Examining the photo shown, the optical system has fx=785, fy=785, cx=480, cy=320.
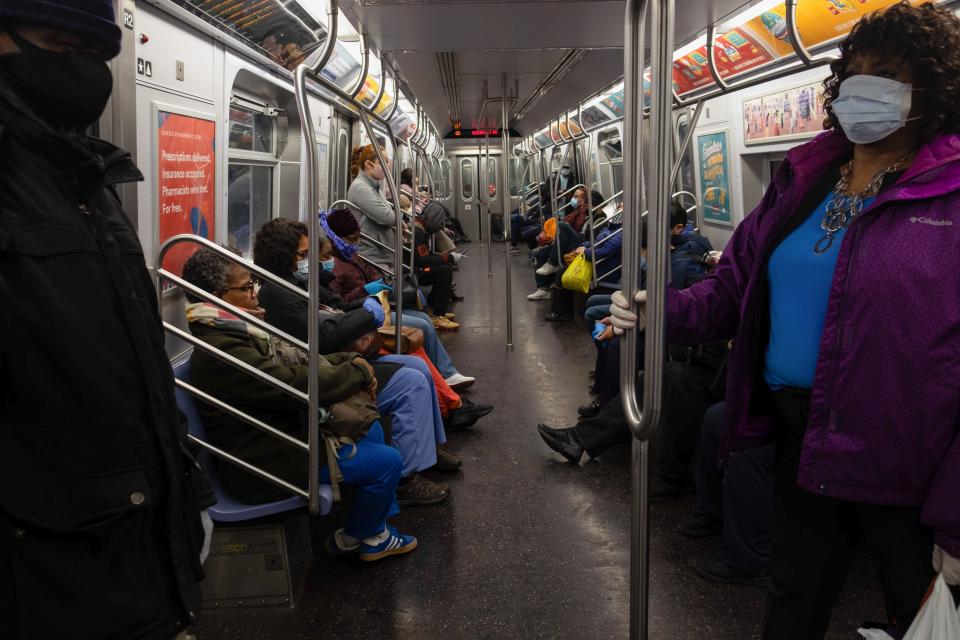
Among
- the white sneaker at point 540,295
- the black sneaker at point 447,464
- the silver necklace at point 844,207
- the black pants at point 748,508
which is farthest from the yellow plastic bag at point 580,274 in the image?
the silver necklace at point 844,207

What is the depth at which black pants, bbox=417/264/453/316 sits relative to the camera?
8445 millimetres

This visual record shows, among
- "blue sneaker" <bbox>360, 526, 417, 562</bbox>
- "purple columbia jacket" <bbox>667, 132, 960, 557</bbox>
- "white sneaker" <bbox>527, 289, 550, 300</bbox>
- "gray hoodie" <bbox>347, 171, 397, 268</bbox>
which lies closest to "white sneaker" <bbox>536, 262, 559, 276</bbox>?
"white sneaker" <bbox>527, 289, 550, 300</bbox>

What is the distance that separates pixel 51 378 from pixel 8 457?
143 millimetres

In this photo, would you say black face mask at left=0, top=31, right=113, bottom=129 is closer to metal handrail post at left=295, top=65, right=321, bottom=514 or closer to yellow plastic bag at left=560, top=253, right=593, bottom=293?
metal handrail post at left=295, top=65, right=321, bottom=514

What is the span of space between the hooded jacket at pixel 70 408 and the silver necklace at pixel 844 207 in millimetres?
1321

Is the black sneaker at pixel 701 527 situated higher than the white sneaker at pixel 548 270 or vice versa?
the white sneaker at pixel 548 270

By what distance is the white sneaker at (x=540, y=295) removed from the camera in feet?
33.2

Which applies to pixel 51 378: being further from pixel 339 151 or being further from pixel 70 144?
pixel 339 151

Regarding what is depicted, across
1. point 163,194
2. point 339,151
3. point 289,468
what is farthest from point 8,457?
point 339,151

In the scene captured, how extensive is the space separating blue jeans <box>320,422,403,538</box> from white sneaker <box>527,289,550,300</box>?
714 cm

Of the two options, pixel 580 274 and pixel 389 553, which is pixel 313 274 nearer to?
pixel 389 553

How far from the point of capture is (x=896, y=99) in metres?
1.53

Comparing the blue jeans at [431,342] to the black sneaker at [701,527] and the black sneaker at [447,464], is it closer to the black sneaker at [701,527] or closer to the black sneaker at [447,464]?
the black sneaker at [447,464]

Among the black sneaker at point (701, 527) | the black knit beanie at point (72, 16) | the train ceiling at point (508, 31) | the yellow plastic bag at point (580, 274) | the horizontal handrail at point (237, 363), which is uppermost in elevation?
the train ceiling at point (508, 31)
